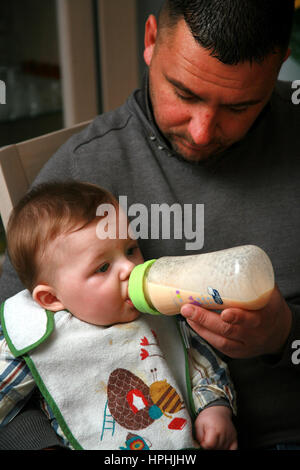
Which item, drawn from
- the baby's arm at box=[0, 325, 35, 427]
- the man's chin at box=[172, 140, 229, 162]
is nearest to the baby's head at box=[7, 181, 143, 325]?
the baby's arm at box=[0, 325, 35, 427]

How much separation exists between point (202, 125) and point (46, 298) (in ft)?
1.63

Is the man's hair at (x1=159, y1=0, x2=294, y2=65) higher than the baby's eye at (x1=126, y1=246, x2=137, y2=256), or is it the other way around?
the man's hair at (x1=159, y1=0, x2=294, y2=65)

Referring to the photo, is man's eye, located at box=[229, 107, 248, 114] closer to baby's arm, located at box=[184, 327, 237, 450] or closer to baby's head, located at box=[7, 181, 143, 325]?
baby's head, located at box=[7, 181, 143, 325]

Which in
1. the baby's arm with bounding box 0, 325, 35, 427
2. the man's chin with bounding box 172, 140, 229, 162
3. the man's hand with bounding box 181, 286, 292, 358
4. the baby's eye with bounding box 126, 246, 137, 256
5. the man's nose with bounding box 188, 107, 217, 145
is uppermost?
the man's nose with bounding box 188, 107, 217, 145

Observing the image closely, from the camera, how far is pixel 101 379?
106cm

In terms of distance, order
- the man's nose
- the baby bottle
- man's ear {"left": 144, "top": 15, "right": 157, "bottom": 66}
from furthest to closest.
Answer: man's ear {"left": 144, "top": 15, "right": 157, "bottom": 66} < the man's nose < the baby bottle

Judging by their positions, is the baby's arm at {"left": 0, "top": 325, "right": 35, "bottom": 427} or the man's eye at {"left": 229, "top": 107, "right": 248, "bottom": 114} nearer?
the baby's arm at {"left": 0, "top": 325, "right": 35, "bottom": 427}

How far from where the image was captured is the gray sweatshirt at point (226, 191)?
1.19 meters

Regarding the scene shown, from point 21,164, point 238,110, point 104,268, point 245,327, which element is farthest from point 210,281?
point 21,164

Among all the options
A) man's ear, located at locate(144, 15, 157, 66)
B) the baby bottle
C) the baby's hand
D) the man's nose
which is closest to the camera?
the baby bottle

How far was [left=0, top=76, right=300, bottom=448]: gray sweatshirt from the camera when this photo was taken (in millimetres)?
1189

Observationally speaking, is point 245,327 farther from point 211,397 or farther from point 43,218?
point 43,218
